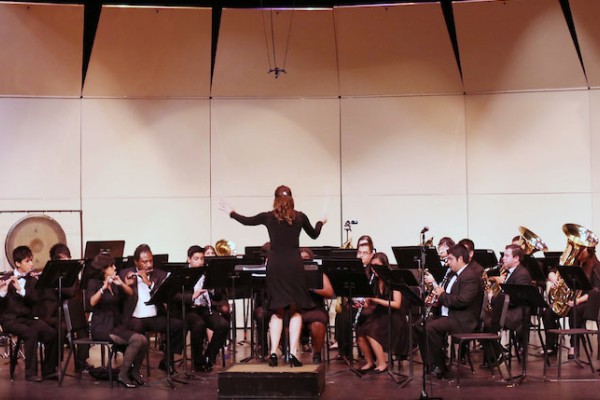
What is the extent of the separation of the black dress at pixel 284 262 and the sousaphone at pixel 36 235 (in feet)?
17.3

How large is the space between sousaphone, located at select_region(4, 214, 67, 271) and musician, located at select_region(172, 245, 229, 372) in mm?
3461

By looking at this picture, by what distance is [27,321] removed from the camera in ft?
28.5

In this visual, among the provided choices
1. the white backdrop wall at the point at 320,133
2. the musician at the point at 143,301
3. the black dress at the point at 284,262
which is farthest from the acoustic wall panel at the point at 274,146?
the black dress at the point at 284,262

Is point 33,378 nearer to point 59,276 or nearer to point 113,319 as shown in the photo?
point 113,319

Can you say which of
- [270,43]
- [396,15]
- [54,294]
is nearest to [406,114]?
[396,15]

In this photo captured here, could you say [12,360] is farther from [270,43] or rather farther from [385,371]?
[270,43]

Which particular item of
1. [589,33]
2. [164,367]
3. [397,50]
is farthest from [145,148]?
[589,33]

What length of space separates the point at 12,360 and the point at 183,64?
18.5 ft

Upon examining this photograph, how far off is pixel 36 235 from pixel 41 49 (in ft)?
9.24

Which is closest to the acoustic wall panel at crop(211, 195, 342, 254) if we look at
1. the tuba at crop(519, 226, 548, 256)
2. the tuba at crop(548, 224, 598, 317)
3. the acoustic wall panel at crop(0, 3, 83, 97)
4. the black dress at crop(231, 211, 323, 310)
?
the acoustic wall panel at crop(0, 3, 83, 97)

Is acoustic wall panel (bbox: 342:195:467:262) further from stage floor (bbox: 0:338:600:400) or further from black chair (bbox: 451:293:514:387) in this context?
black chair (bbox: 451:293:514:387)

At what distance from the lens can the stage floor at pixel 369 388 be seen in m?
7.56

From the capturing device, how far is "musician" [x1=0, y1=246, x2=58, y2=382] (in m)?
8.60

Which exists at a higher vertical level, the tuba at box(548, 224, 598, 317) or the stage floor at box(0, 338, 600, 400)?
the tuba at box(548, 224, 598, 317)
